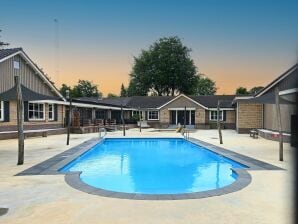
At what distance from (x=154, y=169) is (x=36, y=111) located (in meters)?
15.3

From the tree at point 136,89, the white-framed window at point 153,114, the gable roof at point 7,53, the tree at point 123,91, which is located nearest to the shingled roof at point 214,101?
the white-framed window at point 153,114

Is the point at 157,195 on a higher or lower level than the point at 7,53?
lower

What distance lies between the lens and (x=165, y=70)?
62250 mm

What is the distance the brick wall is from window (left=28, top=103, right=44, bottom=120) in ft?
53.0

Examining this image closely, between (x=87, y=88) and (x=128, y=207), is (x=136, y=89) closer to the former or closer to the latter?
(x=87, y=88)

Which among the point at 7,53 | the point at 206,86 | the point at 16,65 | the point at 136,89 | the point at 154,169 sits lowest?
the point at 154,169

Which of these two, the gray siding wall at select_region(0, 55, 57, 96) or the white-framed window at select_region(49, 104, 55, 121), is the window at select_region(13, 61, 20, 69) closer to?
the gray siding wall at select_region(0, 55, 57, 96)

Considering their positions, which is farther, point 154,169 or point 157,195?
point 154,169

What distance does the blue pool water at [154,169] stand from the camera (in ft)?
31.6

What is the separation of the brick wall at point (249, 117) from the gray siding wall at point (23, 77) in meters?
16.1

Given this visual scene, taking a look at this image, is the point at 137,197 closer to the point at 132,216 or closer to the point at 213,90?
the point at 132,216

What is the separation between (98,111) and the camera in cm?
3697

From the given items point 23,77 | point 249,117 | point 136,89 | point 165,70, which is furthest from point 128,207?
point 136,89

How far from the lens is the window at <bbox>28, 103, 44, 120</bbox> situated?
24250 millimetres
